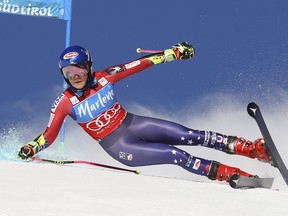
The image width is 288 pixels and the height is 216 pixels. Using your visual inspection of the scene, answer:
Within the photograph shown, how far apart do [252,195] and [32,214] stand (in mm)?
1710

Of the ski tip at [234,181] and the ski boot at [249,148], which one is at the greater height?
the ski boot at [249,148]

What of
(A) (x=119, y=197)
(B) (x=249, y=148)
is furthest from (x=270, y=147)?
(A) (x=119, y=197)

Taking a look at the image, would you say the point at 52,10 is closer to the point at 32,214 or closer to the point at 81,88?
the point at 81,88

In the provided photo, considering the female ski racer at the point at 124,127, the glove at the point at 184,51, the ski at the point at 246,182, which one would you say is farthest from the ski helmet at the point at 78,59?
the ski at the point at 246,182

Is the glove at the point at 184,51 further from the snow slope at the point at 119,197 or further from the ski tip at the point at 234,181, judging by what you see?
the ski tip at the point at 234,181

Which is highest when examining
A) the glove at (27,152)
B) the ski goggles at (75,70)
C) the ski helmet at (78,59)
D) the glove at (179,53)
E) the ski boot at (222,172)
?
the glove at (179,53)

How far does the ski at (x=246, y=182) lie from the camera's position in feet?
13.9

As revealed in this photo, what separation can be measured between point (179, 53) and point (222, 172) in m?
1.17

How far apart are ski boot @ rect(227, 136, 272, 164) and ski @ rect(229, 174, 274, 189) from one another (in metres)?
0.25

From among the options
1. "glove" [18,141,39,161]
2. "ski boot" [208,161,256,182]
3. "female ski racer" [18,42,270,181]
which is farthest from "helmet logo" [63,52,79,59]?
"ski boot" [208,161,256,182]

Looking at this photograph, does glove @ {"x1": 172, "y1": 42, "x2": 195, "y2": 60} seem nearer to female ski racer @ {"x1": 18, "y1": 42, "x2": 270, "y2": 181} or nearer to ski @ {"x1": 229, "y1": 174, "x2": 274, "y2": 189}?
female ski racer @ {"x1": 18, "y1": 42, "x2": 270, "y2": 181}

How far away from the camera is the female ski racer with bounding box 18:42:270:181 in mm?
4688

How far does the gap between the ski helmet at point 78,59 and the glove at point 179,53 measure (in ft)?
2.36

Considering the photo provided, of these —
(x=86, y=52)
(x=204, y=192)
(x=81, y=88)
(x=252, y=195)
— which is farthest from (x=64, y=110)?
(x=252, y=195)
